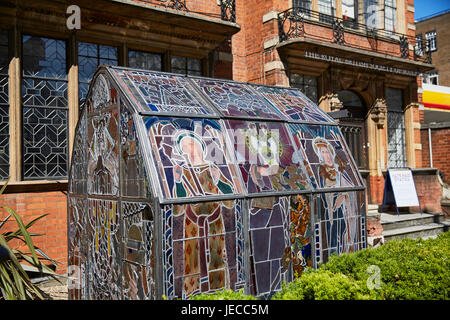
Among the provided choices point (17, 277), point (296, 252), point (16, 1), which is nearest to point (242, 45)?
point (16, 1)

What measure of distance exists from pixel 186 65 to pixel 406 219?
6.44 m

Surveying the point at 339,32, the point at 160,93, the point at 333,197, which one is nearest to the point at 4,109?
the point at 160,93

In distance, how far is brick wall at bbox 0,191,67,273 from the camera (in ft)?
23.1

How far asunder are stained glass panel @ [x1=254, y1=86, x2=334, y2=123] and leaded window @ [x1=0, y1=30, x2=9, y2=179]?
14.9ft

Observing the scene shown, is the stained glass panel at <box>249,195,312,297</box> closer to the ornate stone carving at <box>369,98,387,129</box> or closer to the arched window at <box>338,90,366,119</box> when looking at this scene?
the arched window at <box>338,90,366,119</box>

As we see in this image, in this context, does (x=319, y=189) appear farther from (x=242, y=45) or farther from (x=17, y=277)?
(x=242, y=45)

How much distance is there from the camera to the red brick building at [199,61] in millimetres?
7309

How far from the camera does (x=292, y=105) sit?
5691 millimetres

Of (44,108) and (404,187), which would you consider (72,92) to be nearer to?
(44,108)

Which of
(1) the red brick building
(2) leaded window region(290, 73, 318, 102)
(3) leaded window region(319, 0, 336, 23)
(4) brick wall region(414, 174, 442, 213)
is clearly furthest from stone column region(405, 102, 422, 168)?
(3) leaded window region(319, 0, 336, 23)

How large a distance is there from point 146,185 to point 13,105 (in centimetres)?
469

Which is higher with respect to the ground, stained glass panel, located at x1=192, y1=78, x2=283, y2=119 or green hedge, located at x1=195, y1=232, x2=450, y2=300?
stained glass panel, located at x1=192, y1=78, x2=283, y2=119

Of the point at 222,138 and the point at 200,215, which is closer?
the point at 200,215

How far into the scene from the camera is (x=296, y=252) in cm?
458
